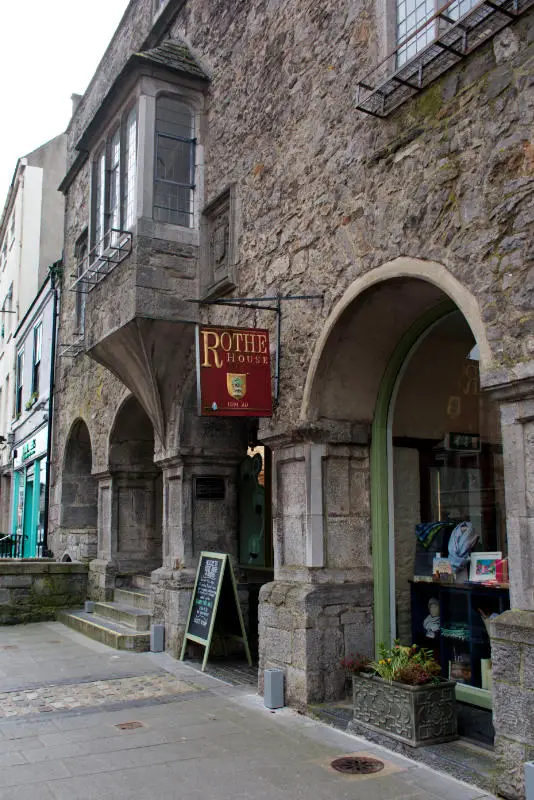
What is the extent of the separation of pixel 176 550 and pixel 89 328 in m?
3.03

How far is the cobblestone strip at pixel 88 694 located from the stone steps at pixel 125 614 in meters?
1.90

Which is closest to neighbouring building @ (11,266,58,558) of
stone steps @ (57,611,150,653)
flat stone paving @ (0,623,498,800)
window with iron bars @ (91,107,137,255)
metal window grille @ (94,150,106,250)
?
stone steps @ (57,611,150,653)

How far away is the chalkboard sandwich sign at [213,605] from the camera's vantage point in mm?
8164

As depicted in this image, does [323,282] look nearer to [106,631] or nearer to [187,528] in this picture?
[187,528]

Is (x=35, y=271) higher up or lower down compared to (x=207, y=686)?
higher up

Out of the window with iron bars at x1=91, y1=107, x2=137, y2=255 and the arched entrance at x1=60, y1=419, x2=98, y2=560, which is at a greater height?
the window with iron bars at x1=91, y1=107, x2=137, y2=255

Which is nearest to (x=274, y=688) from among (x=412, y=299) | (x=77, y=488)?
(x=412, y=299)

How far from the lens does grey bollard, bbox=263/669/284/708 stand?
638cm

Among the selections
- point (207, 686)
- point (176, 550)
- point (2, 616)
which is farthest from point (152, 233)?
point (2, 616)

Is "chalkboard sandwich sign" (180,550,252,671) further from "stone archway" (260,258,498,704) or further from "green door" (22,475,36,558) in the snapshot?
"green door" (22,475,36,558)

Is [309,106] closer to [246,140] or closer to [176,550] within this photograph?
[246,140]

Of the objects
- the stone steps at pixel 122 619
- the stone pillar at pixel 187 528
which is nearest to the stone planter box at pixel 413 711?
the stone pillar at pixel 187 528

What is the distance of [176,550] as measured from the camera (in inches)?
367

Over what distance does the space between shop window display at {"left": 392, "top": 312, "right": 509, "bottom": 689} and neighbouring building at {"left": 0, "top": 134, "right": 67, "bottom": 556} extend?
46.9 ft
